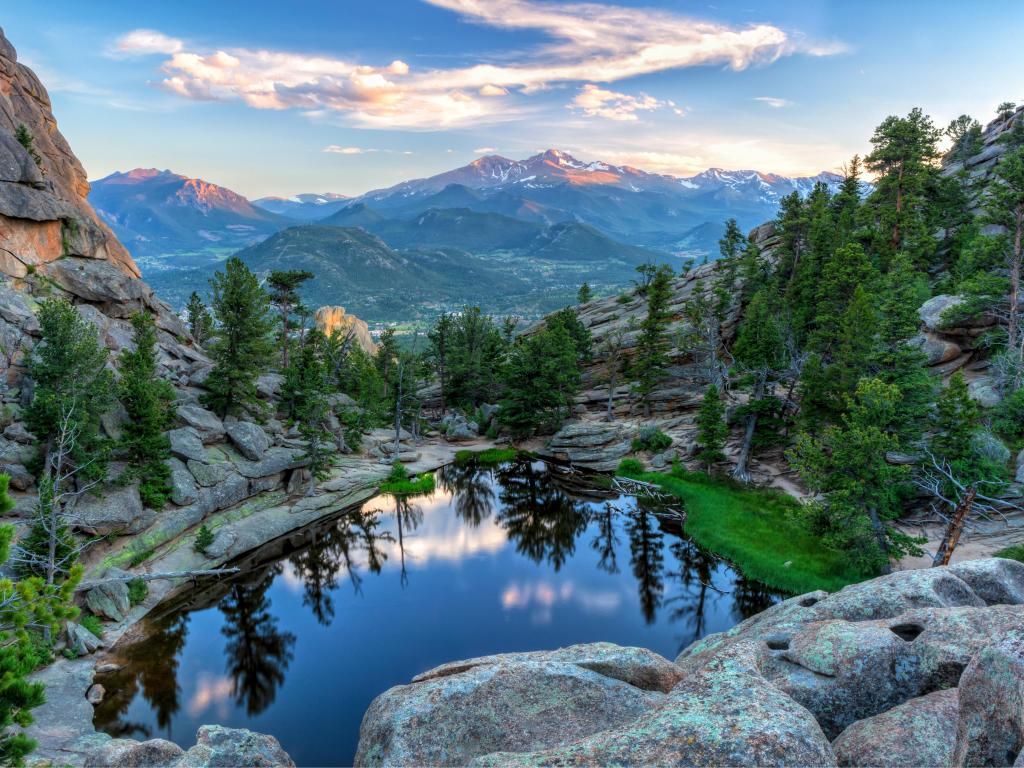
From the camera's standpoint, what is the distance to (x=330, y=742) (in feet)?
82.2

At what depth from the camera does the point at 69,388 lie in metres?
35.8

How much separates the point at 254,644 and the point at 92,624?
8.48m

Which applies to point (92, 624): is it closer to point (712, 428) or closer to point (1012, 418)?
point (712, 428)

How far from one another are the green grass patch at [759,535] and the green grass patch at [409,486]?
24.6 m

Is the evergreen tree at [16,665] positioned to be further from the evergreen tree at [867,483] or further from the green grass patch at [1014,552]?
the green grass patch at [1014,552]

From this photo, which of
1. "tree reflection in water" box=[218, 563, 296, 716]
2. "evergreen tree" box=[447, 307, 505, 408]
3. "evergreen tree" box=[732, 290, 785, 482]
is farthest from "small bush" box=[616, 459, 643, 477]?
"tree reflection in water" box=[218, 563, 296, 716]

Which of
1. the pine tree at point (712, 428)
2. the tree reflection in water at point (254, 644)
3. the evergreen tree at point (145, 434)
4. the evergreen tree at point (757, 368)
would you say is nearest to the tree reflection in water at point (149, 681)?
the tree reflection in water at point (254, 644)

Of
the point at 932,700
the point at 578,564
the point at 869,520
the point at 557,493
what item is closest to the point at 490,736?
the point at 932,700

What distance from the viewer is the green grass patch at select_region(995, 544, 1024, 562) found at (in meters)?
28.6

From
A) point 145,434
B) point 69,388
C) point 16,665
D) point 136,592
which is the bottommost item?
point 136,592

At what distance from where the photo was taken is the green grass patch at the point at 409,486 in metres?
58.1

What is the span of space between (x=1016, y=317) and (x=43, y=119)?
10194 centimetres

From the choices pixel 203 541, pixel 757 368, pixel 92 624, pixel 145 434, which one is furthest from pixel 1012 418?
pixel 145 434

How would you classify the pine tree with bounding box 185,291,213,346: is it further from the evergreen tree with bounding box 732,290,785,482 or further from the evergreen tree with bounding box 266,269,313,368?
the evergreen tree with bounding box 732,290,785,482
